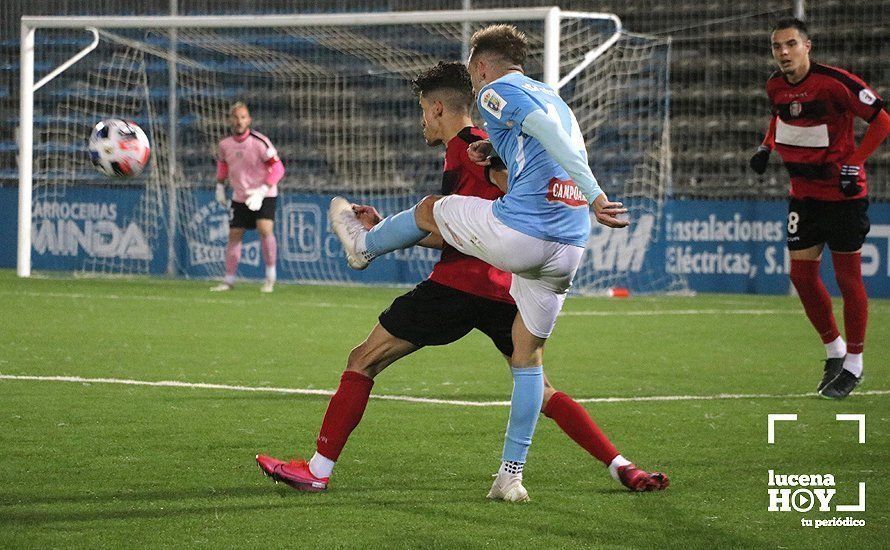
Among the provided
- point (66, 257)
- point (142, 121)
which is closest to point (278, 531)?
point (66, 257)

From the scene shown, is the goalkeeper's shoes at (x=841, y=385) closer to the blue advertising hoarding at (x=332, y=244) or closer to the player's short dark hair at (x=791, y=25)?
the player's short dark hair at (x=791, y=25)

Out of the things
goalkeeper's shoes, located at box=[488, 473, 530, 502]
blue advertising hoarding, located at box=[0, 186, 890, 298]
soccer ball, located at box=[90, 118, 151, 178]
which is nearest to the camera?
goalkeeper's shoes, located at box=[488, 473, 530, 502]

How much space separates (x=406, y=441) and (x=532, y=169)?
179 cm

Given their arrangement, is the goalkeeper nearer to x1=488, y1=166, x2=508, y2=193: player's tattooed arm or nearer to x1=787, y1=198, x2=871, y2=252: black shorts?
x1=787, y1=198, x2=871, y2=252: black shorts

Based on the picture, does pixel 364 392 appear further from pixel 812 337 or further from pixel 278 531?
pixel 812 337

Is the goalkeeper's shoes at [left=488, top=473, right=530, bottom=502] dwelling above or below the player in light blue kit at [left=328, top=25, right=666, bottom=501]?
below

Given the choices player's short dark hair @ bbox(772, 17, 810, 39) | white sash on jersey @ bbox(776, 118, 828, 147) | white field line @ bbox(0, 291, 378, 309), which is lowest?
white field line @ bbox(0, 291, 378, 309)

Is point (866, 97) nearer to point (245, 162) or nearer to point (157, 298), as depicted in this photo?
point (157, 298)

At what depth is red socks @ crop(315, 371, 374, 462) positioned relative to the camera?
16.7 ft

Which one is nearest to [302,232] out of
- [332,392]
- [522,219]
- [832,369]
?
[332,392]

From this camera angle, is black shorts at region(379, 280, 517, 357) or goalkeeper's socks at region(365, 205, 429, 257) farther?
black shorts at region(379, 280, 517, 357)

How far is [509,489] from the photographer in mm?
4953

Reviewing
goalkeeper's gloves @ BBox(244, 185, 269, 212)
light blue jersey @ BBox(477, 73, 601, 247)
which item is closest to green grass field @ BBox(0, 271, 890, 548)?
light blue jersey @ BBox(477, 73, 601, 247)

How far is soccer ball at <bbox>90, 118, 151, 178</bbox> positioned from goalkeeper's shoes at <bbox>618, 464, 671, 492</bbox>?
254 inches
